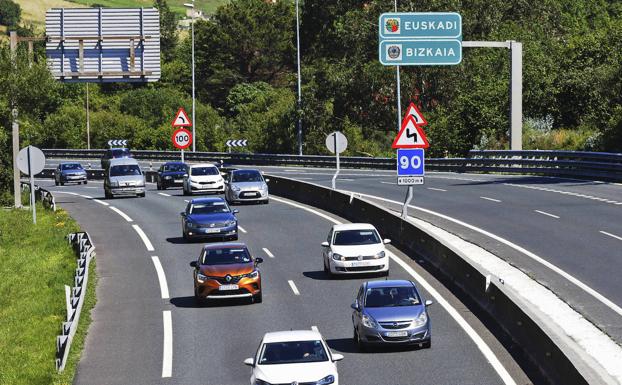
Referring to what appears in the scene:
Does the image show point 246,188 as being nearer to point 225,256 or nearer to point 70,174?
point 225,256

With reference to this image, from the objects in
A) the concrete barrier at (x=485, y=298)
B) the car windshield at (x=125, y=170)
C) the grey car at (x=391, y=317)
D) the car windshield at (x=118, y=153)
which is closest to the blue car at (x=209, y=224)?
the concrete barrier at (x=485, y=298)

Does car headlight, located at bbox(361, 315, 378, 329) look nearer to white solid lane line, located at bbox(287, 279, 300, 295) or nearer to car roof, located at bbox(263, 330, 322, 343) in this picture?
car roof, located at bbox(263, 330, 322, 343)

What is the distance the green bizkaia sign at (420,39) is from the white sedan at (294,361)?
115 ft

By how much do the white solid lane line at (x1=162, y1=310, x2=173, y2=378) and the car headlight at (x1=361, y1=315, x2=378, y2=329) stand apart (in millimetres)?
3822

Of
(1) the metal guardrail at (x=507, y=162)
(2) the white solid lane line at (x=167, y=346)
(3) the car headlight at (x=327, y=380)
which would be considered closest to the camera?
(3) the car headlight at (x=327, y=380)

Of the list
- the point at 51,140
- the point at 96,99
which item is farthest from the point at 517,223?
the point at 96,99

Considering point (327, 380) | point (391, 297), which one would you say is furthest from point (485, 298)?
point (327, 380)

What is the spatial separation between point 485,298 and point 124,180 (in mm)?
36426

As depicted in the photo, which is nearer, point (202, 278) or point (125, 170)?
point (202, 278)

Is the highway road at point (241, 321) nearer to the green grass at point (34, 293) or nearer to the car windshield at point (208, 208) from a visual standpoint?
the green grass at point (34, 293)

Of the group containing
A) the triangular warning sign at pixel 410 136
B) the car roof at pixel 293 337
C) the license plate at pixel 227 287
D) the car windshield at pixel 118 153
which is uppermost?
the triangular warning sign at pixel 410 136

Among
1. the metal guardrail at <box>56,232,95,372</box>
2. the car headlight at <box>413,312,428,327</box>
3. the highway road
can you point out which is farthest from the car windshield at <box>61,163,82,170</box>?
the car headlight at <box>413,312,428,327</box>

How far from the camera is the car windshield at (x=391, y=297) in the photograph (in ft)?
76.0

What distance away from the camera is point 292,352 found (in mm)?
19391
